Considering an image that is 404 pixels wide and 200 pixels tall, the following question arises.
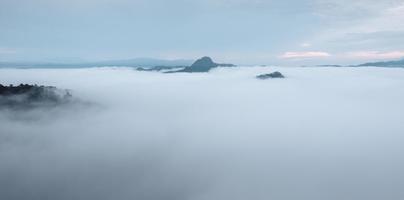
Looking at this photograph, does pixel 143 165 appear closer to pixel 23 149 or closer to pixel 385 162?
pixel 23 149

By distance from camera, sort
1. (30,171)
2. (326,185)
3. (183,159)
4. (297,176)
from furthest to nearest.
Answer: (183,159) < (297,176) < (326,185) < (30,171)

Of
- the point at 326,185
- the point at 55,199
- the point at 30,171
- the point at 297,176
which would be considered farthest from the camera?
the point at 297,176

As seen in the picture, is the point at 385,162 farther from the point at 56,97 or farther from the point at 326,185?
the point at 56,97

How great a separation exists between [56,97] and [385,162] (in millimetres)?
165076

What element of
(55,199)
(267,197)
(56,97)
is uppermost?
(56,97)

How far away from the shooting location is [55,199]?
418 ft

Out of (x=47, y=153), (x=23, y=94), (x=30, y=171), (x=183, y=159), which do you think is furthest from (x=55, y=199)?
(x=183, y=159)

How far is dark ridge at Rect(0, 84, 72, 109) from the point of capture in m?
142

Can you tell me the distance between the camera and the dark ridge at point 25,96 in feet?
465

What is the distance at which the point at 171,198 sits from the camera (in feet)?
464

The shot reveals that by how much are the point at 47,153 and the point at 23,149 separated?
32.9ft

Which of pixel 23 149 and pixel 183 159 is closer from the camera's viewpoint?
pixel 23 149

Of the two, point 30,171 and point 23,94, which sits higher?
point 23,94

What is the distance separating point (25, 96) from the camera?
14725 cm
